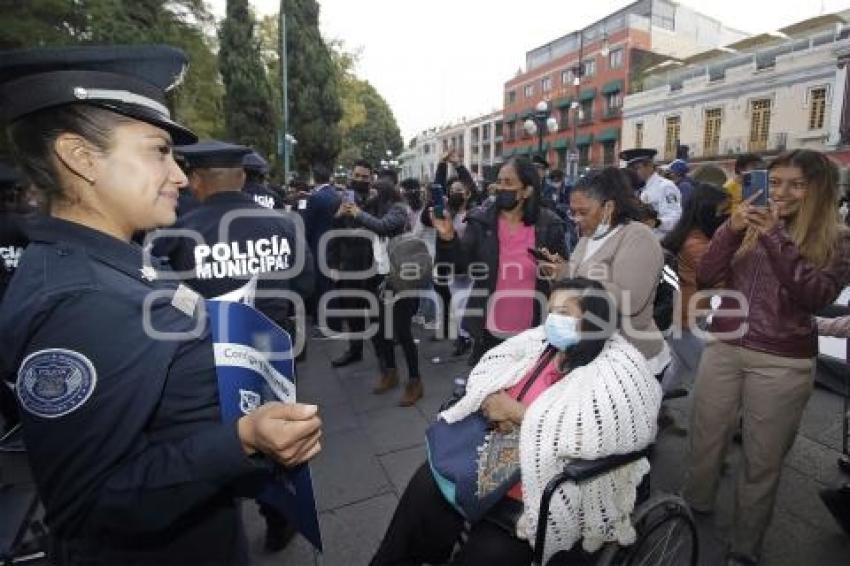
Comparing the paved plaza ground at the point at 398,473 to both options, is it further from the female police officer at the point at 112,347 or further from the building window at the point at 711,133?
the building window at the point at 711,133

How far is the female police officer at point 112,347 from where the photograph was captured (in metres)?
0.88

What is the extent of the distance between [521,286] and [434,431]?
1.33 m

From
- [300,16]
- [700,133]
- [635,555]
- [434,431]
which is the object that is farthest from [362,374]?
[700,133]

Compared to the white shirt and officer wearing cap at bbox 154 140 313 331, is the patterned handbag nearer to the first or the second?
officer wearing cap at bbox 154 140 313 331

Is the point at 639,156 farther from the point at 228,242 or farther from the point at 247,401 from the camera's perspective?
the point at 247,401

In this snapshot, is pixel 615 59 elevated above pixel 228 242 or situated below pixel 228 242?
above

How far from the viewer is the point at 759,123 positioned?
23844 millimetres

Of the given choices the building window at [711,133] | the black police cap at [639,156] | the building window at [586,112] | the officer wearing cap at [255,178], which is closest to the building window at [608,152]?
the building window at [586,112]

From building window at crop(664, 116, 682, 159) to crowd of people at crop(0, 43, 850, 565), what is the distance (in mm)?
25805

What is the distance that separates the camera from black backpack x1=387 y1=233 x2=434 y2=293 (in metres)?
4.35

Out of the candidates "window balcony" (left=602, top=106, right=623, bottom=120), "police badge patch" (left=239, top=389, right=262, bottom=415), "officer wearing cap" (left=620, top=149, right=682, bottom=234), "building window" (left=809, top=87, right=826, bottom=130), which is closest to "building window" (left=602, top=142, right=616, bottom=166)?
"window balcony" (left=602, top=106, right=623, bottom=120)

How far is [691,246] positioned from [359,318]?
322 centimetres

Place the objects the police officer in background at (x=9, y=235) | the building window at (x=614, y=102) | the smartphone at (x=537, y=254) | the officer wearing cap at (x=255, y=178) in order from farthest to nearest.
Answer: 1. the building window at (x=614, y=102)
2. the officer wearing cap at (x=255, y=178)
3. the police officer in background at (x=9, y=235)
4. the smartphone at (x=537, y=254)

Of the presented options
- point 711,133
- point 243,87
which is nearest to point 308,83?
point 243,87
